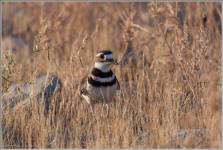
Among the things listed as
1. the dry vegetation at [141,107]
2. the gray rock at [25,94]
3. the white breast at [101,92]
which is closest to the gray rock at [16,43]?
the dry vegetation at [141,107]

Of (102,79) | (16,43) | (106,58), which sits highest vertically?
(16,43)

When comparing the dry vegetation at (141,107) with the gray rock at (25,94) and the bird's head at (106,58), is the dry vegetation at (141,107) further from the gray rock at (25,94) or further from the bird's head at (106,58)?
the bird's head at (106,58)

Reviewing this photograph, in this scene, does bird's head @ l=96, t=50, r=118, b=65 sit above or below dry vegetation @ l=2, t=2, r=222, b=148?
above

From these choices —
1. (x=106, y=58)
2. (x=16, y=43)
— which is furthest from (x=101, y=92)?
(x=16, y=43)

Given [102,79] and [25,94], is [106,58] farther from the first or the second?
[25,94]

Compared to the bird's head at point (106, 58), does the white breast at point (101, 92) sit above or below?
below

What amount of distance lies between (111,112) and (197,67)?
136 cm

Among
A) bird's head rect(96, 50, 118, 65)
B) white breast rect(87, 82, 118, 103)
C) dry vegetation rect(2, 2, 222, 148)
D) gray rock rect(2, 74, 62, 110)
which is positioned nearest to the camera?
dry vegetation rect(2, 2, 222, 148)

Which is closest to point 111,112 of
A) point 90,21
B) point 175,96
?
point 175,96

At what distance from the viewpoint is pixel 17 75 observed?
6.56 metres

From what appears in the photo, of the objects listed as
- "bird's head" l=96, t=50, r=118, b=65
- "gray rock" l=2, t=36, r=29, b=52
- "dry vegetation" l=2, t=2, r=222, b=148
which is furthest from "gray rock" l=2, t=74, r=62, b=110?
"gray rock" l=2, t=36, r=29, b=52

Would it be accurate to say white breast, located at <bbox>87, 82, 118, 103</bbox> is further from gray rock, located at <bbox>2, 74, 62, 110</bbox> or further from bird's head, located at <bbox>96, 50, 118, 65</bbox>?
gray rock, located at <bbox>2, 74, 62, 110</bbox>

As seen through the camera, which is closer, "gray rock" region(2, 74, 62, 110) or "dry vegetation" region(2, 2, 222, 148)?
"dry vegetation" region(2, 2, 222, 148)

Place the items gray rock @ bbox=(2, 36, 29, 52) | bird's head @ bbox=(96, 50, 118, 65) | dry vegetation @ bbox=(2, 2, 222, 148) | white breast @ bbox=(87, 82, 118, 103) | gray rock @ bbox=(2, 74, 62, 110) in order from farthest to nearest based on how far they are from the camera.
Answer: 1. gray rock @ bbox=(2, 36, 29, 52)
2. gray rock @ bbox=(2, 74, 62, 110)
3. white breast @ bbox=(87, 82, 118, 103)
4. bird's head @ bbox=(96, 50, 118, 65)
5. dry vegetation @ bbox=(2, 2, 222, 148)
